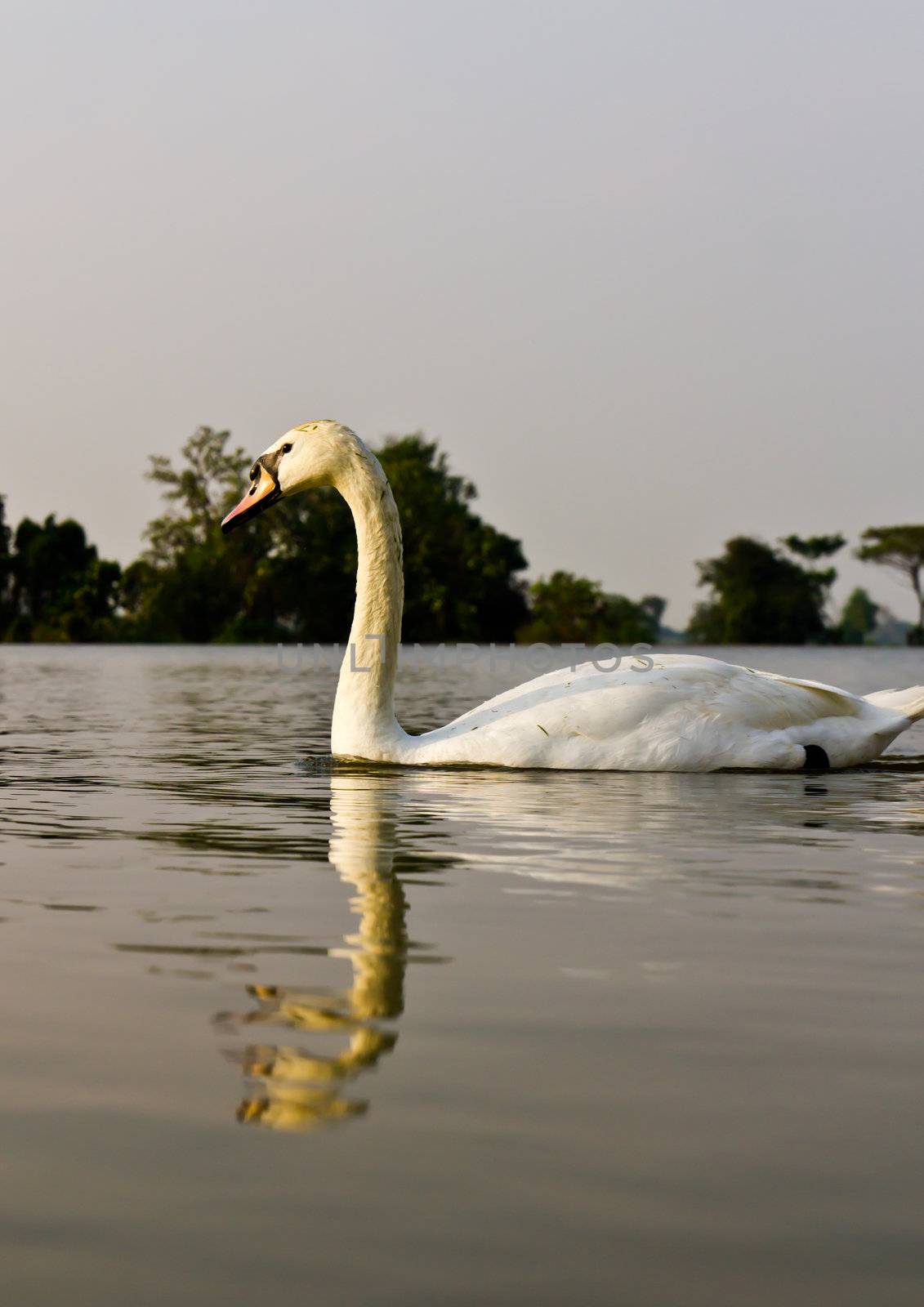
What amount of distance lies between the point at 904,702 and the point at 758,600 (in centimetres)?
9668

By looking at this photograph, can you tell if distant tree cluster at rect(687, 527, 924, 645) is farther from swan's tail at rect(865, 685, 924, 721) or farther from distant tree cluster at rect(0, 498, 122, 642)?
swan's tail at rect(865, 685, 924, 721)

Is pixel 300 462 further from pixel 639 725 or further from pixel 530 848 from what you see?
pixel 530 848

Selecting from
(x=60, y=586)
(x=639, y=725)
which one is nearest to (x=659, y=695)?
(x=639, y=725)

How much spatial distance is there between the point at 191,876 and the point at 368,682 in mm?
3967

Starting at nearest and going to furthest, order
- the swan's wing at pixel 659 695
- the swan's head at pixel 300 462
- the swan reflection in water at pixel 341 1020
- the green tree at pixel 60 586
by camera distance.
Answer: the swan reflection in water at pixel 341 1020 → the swan's wing at pixel 659 695 → the swan's head at pixel 300 462 → the green tree at pixel 60 586

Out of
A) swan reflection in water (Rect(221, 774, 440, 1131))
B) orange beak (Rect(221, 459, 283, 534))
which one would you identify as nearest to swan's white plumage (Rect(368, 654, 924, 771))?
orange beak (Rect(221, 459, 283, 534))

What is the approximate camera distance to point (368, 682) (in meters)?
9.52

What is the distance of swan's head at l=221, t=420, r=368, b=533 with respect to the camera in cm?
992

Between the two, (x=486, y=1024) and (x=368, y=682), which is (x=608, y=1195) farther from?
(x=368, y=682)

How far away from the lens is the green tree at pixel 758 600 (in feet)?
341

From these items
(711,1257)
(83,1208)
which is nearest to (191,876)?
(83,1208)

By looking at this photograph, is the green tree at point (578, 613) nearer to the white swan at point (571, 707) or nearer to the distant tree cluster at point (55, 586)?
the distant tree cluster at point (55, 586)

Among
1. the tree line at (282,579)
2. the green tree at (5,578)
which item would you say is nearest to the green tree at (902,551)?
the tree line at (282,579)

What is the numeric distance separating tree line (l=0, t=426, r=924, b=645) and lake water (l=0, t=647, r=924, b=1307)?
82939 millimetres
